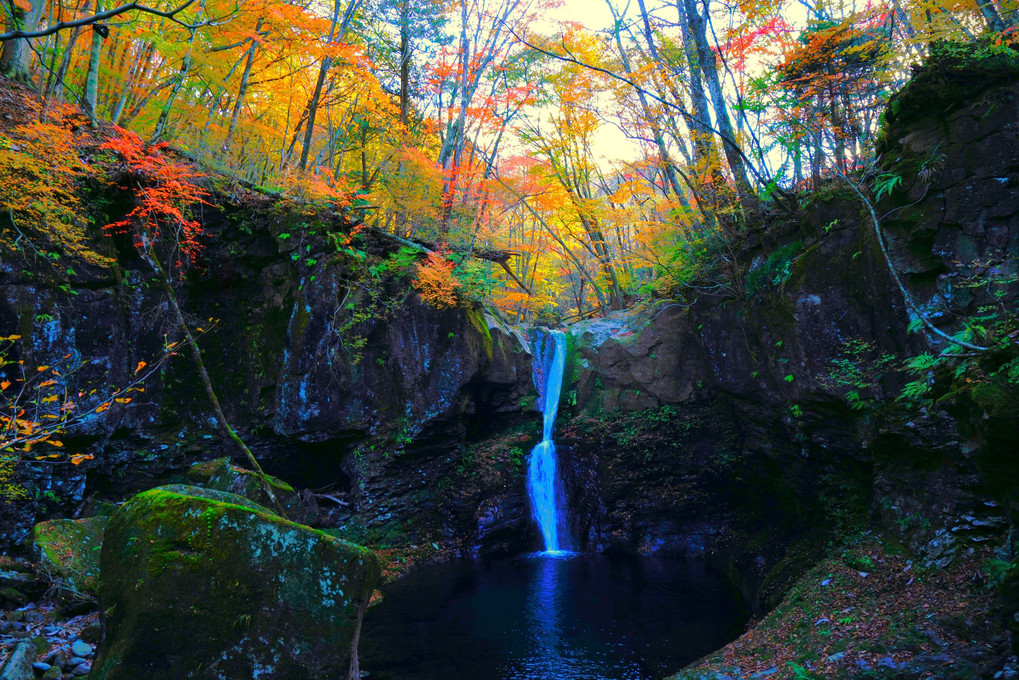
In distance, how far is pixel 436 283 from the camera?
11.6m

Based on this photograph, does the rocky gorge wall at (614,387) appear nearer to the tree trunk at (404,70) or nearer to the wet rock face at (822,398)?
the wet rock face at (822,398)

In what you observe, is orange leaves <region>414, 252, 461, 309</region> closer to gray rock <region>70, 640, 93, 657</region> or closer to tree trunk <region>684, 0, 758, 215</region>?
tree trunk <region>684, 0, 758, 215</region>

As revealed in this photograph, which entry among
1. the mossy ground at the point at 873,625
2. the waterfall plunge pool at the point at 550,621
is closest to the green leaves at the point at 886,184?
the mossy ground at the point at 873,625

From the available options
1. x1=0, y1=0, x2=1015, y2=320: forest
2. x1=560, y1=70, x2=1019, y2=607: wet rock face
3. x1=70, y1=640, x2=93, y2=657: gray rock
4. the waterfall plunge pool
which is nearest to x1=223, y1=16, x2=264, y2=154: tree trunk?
x1=0, y1=0, x2=1015, y2=320: forest

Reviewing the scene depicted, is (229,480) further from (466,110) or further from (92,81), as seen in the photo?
(466,110)

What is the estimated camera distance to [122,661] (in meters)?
3.77

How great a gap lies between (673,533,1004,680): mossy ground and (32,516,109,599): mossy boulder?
24.5ft

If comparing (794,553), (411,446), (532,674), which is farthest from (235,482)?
(794,553)

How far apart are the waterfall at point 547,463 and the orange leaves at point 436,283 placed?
125 inches

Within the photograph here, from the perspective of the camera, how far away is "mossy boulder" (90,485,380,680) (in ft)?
12.8

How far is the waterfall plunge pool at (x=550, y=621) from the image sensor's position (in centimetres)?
648

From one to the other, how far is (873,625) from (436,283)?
934 cm

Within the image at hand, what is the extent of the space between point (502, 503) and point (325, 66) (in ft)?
34.9

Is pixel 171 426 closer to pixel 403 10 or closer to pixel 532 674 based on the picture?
pixel 532 674
